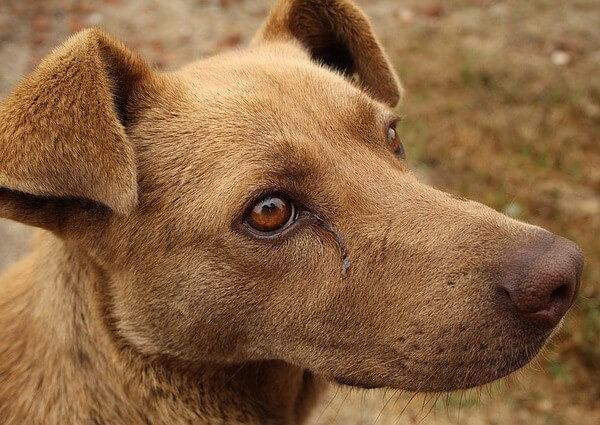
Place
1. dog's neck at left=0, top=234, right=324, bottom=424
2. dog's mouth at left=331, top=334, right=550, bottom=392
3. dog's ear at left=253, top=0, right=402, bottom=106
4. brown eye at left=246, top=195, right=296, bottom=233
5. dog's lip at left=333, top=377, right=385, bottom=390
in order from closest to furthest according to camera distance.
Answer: dog's mouth at left=331, top=334, right=550, bottom=392, brown eye at left=246, top=195, right=296, bottom=233, dog's lip at left=333, top=377, right=385, bottom=390, dog's neck at left=0, top=234, right=324, bottom=424, dog's ear at left=253, top=0, right=402, bottom=106

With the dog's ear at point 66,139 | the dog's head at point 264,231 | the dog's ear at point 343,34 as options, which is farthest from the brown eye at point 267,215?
the dog's ear at point 343,34

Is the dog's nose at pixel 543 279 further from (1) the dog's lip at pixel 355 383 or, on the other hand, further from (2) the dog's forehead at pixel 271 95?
(2) the dog's forehead at pixel 271 95

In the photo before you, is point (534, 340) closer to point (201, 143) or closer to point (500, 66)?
point (201, 143)

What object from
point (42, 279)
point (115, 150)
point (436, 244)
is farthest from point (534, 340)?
point (42, 279)

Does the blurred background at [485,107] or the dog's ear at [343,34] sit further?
the blurred background at [485,107]

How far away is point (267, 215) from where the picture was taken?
2.99 meters

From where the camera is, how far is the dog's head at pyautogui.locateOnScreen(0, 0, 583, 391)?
2762mm

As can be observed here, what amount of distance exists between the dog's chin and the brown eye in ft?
2.51

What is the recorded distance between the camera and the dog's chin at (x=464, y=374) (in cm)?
285

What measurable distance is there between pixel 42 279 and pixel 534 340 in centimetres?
222

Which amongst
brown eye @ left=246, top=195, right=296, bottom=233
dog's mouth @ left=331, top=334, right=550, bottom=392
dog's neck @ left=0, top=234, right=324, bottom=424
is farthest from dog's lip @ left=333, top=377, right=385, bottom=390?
brown eye @ left=246, top=195, right=296, bottom=233

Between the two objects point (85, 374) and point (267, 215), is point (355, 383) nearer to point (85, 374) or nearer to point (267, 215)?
point (267, 215)

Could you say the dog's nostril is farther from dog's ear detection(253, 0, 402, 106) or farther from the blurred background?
the blurred background

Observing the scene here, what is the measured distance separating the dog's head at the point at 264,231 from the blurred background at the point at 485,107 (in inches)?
65.6
